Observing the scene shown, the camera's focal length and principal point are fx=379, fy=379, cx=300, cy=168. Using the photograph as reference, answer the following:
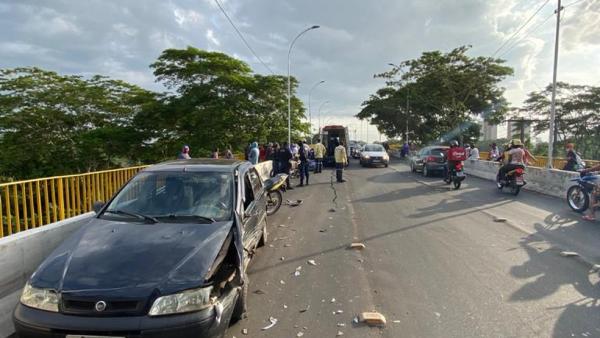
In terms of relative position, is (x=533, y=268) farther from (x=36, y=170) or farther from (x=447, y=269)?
(x=36, y=170)

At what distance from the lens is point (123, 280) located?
2926 millimetres

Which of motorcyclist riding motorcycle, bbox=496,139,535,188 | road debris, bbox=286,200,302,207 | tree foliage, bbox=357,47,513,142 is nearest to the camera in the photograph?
road debris, bbox=286,200,302,207

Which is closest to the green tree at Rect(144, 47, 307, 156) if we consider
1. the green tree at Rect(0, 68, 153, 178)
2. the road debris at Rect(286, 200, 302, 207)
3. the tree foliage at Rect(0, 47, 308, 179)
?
the tree foliage at Rect(0, 47, 308, 179)

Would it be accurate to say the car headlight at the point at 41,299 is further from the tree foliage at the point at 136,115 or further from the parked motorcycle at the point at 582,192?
the tree foliage at the point at 136,115

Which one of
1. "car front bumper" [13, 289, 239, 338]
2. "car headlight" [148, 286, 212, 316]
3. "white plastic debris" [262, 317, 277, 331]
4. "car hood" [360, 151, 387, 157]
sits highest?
"car hood" [360, 151, 387, 157]

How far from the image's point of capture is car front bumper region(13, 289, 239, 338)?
2697mm

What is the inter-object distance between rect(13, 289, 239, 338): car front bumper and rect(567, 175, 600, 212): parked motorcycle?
936cm

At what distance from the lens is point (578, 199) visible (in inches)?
366

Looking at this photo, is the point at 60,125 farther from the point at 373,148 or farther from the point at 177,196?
the point at 177,196

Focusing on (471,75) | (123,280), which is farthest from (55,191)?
(471,75)

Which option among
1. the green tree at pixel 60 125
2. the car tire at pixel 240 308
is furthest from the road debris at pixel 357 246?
the green tree at pixel 60 125

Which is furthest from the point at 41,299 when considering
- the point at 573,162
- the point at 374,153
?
the point at 374,153

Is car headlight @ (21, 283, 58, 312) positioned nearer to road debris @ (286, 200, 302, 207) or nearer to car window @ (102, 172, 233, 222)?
car window @ (102, 172, 233, 222)

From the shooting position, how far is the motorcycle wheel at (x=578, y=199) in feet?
29.6
